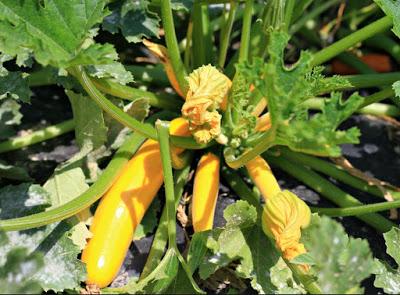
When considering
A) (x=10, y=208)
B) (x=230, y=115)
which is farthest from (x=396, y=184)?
(x=10, y=208)

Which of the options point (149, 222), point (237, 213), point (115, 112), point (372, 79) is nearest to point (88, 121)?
point (115, 112)

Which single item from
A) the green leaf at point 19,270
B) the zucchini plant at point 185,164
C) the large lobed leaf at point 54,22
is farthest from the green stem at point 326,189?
the green leaf at point 19,270

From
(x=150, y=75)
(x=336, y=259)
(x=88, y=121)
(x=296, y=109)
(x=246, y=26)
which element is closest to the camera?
(x=336, y=259)

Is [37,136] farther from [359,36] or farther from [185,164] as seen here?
[359,36]

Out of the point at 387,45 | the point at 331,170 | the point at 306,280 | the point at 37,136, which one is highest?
the point at 387,45

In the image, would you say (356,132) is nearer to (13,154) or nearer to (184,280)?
(184,280)

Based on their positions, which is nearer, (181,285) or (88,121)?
(181,285)

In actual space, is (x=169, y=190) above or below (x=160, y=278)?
above
